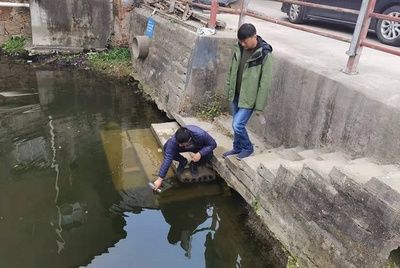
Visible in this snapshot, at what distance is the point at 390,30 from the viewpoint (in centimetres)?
776

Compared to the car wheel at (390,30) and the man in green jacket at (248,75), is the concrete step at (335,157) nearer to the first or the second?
the man in green jacket at (248,75)

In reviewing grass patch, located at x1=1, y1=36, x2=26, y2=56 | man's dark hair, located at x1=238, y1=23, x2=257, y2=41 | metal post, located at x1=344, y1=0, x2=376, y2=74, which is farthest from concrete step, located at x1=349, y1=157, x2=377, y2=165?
grass patch, located at x1=1, y1=36, x2=26, y2=56

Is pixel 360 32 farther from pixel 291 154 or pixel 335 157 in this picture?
pixel 291 154

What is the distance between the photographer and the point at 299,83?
5.68 meters

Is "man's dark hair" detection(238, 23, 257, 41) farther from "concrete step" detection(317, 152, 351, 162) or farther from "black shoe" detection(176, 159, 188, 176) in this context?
"black shoe" detection(176, 159, 188, 176)

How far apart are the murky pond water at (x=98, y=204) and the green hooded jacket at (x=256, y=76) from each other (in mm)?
1527

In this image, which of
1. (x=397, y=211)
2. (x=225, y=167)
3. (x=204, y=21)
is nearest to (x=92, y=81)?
(x=204, y=21)

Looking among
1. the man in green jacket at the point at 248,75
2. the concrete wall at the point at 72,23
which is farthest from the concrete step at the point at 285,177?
the concrete wall at the point at 72,23

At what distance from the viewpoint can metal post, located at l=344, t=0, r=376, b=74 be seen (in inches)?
193

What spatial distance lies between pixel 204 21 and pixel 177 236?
449 cm

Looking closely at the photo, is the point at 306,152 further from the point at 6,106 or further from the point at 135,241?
the point at 6,106

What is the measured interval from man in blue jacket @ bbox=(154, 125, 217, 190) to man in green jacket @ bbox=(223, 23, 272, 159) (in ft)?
1.77

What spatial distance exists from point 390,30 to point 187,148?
495 centimetres

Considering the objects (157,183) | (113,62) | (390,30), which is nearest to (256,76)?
(157,183)
